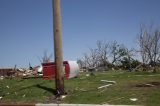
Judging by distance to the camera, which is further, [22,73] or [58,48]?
[22,73]

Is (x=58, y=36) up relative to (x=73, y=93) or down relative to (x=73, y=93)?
up

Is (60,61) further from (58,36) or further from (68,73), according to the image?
(68,73)

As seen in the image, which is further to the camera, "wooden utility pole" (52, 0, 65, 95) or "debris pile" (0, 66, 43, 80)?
"debris pile" (0, 66, 43, 80)

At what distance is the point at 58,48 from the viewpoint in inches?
474

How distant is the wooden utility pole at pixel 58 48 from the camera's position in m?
12.0

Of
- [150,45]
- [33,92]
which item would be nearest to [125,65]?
[150,45]

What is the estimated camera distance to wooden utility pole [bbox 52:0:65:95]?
1198 centimetres

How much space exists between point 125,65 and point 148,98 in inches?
2287

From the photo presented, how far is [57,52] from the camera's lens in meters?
12.0

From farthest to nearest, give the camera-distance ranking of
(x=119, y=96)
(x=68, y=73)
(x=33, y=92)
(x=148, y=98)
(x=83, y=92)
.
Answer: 1. (x=68, y=73)
2. (x=33, y=92)
3. (x=83, y=92)
4. (x=119, y=96)
5. (x=148, y=98)

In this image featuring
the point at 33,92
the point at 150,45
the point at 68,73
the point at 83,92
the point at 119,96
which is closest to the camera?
the point at 119,96

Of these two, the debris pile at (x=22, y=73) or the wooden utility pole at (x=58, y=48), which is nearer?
the wooden utility pole at (x=58, y=48)

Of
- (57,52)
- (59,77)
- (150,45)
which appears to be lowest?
(59,77)

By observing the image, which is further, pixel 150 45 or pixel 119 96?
pixel 150 45
